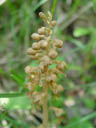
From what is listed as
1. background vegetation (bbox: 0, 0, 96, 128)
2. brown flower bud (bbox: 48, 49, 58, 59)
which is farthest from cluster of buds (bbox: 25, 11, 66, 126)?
background vegetation (bbox: 0, 0, 96, 128)

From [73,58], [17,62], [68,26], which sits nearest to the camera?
[17,62]

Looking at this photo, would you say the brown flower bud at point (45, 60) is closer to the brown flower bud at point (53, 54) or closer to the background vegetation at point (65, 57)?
the brown flower bud at point (53, 54)

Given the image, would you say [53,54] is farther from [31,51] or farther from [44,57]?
[31,51]

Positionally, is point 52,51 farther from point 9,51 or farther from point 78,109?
point 9,51

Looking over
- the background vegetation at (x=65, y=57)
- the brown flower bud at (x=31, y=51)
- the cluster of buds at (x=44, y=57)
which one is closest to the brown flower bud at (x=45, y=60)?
the cluster of buds at (x=44, y=57)

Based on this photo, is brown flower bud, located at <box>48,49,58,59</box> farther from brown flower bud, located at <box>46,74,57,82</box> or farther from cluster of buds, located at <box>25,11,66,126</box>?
brown flower bud, located at <box>46,74,57,82</box>

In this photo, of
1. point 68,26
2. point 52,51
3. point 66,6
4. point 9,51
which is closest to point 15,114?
point 52,51

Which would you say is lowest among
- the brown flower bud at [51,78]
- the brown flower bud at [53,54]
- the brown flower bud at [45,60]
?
the brown flower bud at [51,78]

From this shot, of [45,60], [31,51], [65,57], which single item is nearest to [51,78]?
[45,60]
